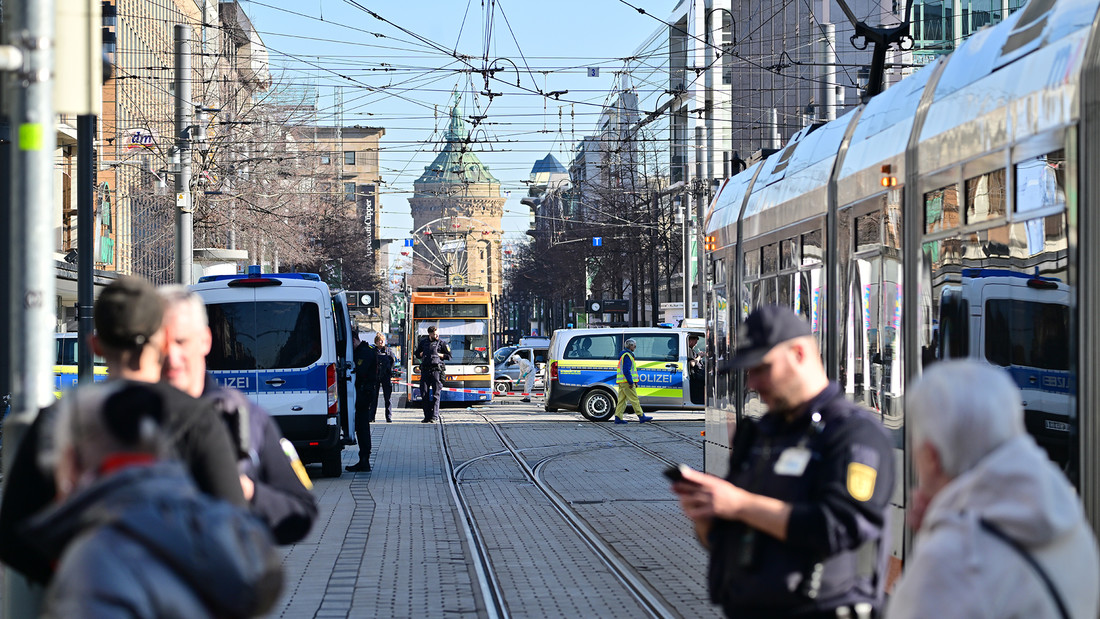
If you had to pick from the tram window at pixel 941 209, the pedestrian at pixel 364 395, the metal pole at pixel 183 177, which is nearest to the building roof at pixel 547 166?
the metal pole at pixel 183 177

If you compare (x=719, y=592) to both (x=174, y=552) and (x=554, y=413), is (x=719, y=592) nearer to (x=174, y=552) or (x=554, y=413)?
(x=174, y=552)

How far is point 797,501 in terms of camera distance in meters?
3.59

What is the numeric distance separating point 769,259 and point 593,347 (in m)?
18.6

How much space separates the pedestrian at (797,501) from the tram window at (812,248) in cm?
566

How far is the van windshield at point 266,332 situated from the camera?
1627 cm

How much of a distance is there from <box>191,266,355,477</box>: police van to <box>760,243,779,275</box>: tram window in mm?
6625

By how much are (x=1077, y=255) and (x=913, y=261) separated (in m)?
2.18

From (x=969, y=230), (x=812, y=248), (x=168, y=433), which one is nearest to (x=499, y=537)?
(x=812, y=248)

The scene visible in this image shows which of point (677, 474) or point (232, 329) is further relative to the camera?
point (232, 329)

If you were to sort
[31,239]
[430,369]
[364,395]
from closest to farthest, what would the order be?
[31,239] < [364,395] < [430,369]

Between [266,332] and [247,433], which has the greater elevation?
[266,332]

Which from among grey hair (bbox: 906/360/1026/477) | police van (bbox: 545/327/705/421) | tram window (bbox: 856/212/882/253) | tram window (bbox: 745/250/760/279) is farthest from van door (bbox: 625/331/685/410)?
grey hair (bbox: 906/360/1026/477)

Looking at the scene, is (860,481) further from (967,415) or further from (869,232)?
(869,232)

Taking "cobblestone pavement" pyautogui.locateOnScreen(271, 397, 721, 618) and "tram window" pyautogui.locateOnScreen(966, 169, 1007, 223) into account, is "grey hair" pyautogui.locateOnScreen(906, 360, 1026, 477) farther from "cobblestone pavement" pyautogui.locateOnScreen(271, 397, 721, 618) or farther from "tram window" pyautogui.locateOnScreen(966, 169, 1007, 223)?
"cobblestone pavement" pyautogui.locateOnScreen(271, 397, 721, 618)
